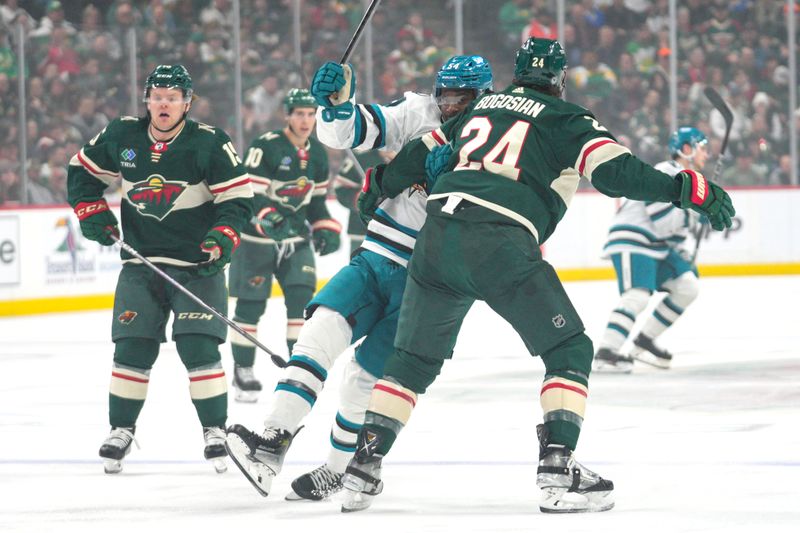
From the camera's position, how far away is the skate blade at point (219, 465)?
4.71 m

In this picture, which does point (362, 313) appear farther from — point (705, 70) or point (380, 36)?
point (705, 70)

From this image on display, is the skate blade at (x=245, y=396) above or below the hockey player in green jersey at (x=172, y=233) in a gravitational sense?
below

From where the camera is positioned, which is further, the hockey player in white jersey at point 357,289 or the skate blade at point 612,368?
the skate blade at point 612,368

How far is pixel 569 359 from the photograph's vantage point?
3.97 metres

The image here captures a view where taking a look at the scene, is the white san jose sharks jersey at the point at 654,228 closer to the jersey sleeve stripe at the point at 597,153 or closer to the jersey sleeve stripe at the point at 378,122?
the jersey sleeve stripe at the point at 378,122

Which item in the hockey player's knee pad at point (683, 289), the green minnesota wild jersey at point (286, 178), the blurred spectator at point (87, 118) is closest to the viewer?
the green minnesota wild jersey at point (286, 178)

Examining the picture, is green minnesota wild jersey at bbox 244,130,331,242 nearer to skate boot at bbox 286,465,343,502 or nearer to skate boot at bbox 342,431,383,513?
skate boot at bbox 286,465,343,502

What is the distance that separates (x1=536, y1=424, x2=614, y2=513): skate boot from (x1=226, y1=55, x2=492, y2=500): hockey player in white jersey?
634 millimetres

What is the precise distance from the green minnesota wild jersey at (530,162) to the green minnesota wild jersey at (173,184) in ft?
3.44

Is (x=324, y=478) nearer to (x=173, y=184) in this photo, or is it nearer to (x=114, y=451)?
(x=114, y=451)

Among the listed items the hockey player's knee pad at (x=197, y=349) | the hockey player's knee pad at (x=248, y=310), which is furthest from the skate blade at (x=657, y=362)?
the hockey player's knee pad at (x=197, y=349)

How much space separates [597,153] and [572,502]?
91 centimetres

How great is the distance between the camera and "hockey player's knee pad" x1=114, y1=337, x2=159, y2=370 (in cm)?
487

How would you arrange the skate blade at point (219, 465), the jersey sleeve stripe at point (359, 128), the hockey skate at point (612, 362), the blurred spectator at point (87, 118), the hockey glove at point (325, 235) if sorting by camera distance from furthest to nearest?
the blurred spectator at point (87, 118)
the hockey skate at point (612, 362)
the hockey glove at point (325, 235)
the skate blade at point (219, 465)
the jersey sleeve stripe at point (359, 128)
